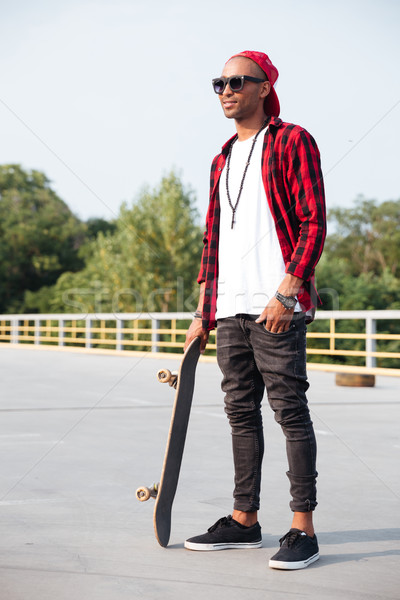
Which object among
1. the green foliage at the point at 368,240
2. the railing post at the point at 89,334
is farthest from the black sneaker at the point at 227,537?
the green foliage at the point at 368,240

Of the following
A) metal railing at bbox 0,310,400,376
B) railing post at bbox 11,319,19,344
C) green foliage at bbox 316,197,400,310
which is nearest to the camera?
metal railing at bbox 0,310,400,376

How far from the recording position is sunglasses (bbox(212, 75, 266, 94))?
3.16m

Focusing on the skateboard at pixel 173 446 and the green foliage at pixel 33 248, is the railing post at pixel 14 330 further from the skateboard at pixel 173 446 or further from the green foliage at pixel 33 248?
the green foliage at pixel 33 248

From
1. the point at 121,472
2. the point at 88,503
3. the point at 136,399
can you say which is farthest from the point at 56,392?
the point at 88,503

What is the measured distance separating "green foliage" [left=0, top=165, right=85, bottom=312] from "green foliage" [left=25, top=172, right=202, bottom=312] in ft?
46.9

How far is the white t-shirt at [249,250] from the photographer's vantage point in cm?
307

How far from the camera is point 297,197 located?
3.00 metres

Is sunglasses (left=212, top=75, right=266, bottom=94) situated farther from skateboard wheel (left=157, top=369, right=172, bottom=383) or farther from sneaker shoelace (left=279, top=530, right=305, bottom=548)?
sneaker shoelace (left=279, top=530, right=305, bottom=548)

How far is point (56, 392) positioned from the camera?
380 inches

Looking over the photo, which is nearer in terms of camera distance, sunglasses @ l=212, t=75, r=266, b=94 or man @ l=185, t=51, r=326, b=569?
man @ l=185, t=51, r=326, b=569

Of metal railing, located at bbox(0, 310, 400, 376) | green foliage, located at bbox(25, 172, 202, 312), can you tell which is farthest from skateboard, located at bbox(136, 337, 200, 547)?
green foliage, located at bbox(25, 172, 202, 312)

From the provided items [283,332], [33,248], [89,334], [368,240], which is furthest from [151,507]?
[33,248]

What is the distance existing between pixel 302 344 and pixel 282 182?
22.6 inches

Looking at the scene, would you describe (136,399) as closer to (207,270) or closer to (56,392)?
(56,392)
